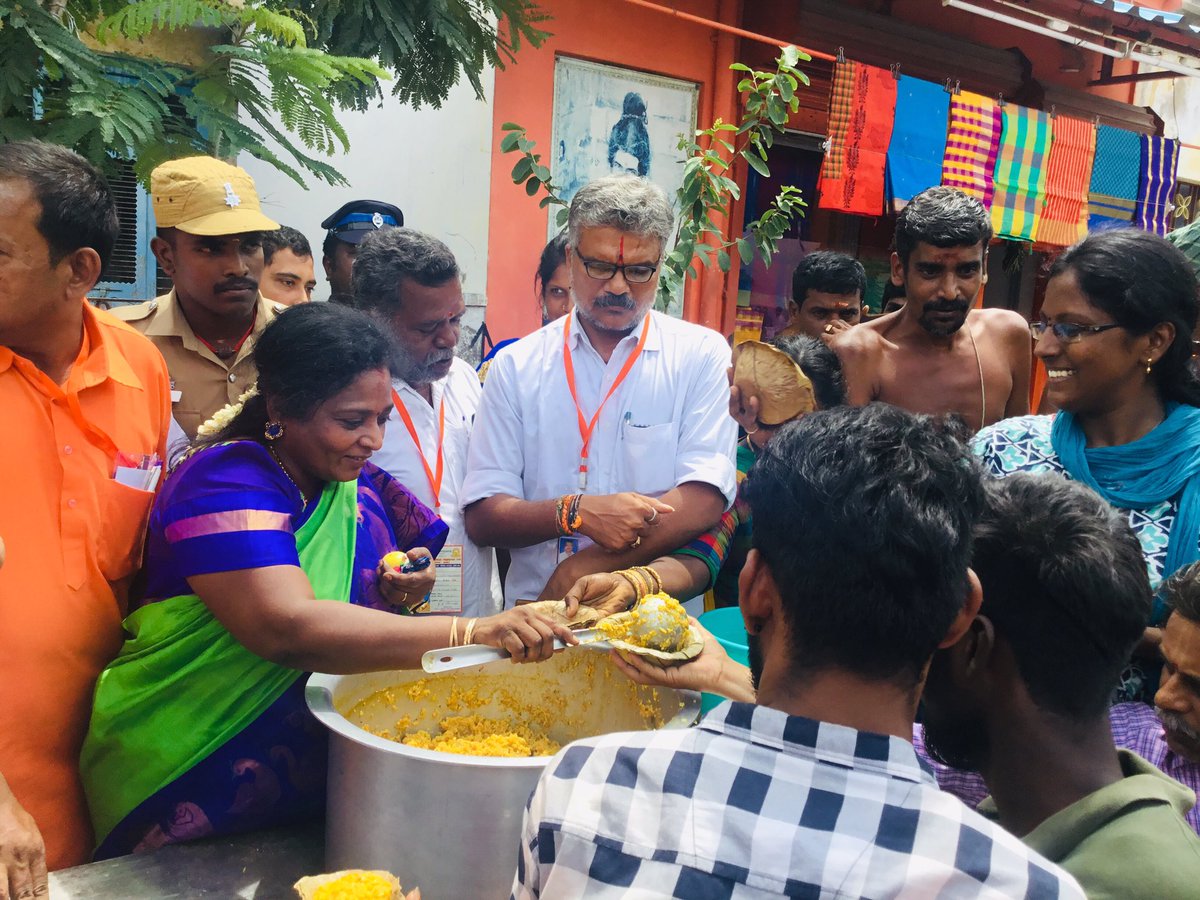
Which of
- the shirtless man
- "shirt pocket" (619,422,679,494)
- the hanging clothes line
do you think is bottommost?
"shirt pocket" (619,422,679,494)

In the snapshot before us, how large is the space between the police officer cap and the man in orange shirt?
194 centimetres

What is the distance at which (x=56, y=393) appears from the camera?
6.80ft

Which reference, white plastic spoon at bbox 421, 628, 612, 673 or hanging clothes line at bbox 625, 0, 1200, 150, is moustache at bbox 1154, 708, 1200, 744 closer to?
white plastic spoon at bbox 421, 628, 612, 673

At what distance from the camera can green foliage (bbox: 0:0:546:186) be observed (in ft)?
8.21

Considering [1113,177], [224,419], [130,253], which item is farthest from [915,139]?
[224,419]

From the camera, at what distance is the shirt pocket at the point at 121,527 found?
6.89ft

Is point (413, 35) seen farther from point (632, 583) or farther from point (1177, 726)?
point (1177, 726)

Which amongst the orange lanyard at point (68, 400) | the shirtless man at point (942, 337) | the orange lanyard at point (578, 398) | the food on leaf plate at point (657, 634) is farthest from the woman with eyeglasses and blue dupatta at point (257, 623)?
the shirtless man at point (942, 337)

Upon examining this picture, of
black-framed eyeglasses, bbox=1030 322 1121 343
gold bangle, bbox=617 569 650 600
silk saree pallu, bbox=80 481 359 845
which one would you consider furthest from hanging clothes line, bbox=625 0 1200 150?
silk saree pallu, bbox=80 481 359 845

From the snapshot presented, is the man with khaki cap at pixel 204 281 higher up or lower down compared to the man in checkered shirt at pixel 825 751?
higher up

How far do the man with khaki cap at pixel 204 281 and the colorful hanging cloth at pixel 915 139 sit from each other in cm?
503

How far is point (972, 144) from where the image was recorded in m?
7.01

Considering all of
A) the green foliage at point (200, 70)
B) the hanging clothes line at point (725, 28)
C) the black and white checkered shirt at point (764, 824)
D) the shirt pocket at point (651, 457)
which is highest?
the hanging clothes line at point (725, 28)

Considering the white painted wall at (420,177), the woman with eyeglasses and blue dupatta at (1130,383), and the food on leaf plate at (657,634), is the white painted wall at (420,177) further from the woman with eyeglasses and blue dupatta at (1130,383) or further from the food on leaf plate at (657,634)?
the food on leaf plate at (657,634)
